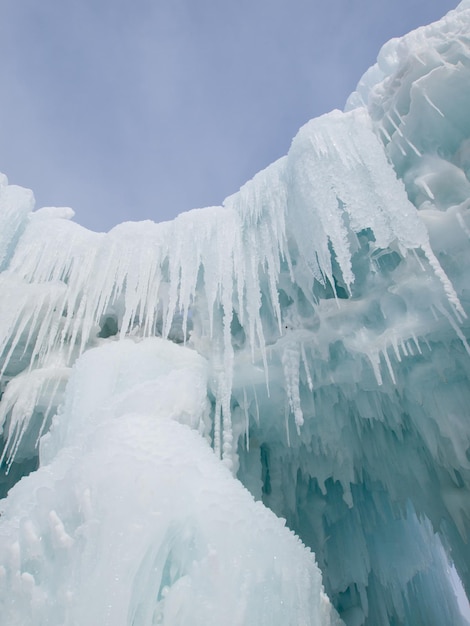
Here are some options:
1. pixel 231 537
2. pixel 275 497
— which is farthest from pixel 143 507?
pixel 275 497

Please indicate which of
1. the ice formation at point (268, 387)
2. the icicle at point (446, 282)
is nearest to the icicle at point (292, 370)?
the ice formation at point (268, 387)

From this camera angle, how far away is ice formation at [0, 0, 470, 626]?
2.06 meters

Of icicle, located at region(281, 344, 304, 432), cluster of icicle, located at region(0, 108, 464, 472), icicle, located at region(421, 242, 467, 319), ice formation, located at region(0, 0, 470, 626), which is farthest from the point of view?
icicle, located at region(281, 344, 304, 432)

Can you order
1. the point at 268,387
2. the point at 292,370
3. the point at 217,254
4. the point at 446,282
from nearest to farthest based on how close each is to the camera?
the point at 446,282 → the point at 292,370 → the point at 268,387 → the point at 217,254

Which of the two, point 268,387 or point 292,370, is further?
point 268,387

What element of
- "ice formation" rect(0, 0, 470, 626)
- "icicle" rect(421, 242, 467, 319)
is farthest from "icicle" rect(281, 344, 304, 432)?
"icicle" rect(421, 242, 467, 319)

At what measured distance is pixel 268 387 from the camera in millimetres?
4484

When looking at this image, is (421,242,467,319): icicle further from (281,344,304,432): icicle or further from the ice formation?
(281,344,304,432): icicle

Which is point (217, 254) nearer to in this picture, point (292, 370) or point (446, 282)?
point (292, 370)

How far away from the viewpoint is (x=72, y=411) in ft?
12.5

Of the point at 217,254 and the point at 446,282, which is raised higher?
the point at 217,254

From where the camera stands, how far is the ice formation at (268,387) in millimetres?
2059

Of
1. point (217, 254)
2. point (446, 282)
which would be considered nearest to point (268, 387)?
point (217, 254)

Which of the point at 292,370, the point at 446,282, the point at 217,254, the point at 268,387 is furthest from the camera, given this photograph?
the point at 217,254
